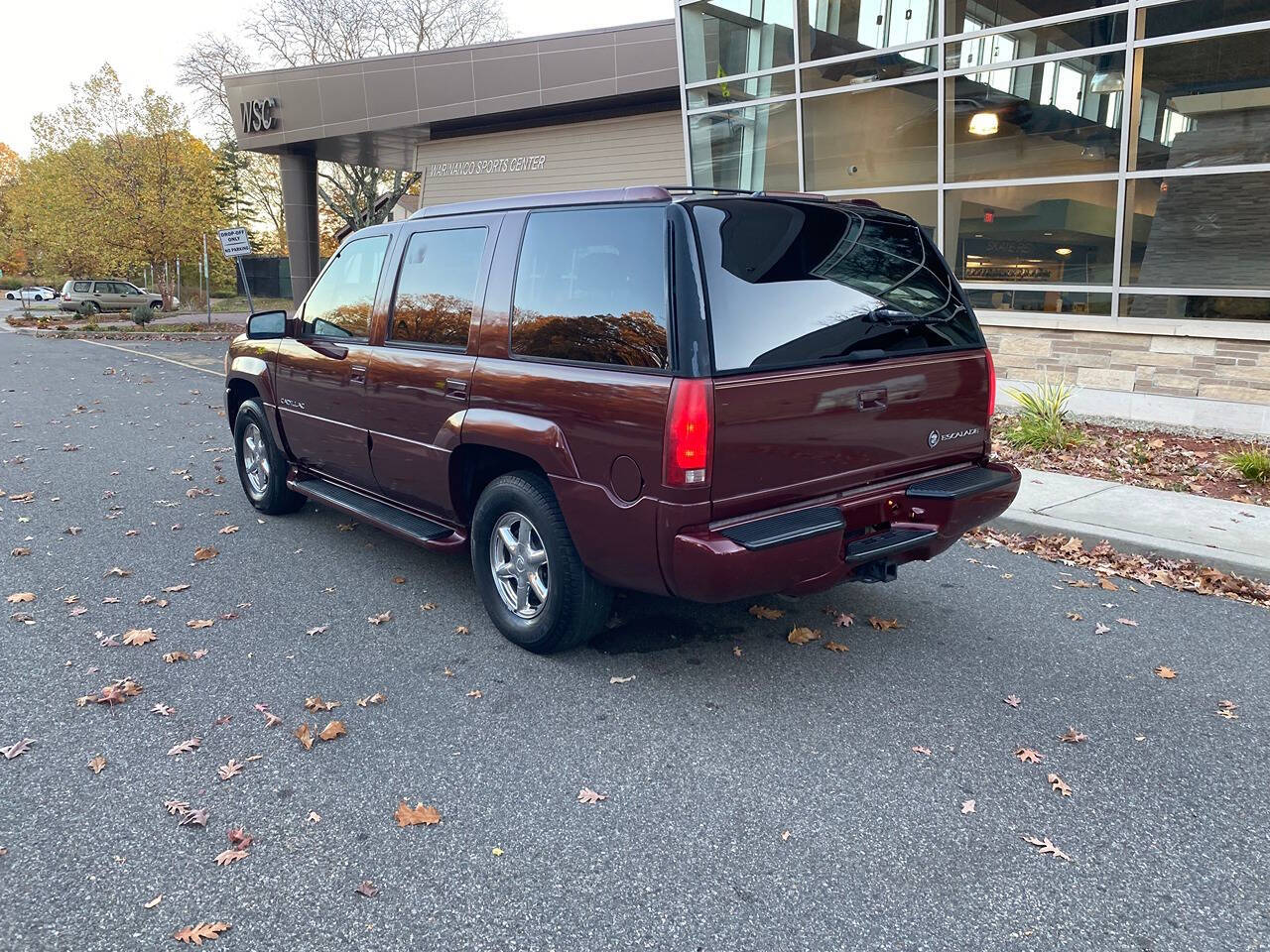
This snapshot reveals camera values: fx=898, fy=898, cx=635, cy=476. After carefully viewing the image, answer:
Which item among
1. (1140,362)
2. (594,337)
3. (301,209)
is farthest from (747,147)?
(301,209)

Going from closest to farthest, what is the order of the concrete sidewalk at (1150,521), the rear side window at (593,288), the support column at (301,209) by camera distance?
the rear side window at (593,288) → the concrete sidewalk at (1150,521) → the support column at (301,209)

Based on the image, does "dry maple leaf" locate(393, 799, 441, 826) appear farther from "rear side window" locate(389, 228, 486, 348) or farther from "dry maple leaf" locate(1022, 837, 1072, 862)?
"rear side window" locate(389, 228, 486, 348)

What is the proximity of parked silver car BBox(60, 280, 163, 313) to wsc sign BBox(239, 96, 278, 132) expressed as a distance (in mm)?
15046

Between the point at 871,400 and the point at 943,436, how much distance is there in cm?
61

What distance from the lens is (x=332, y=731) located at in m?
3.54

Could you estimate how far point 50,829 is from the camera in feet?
9.67

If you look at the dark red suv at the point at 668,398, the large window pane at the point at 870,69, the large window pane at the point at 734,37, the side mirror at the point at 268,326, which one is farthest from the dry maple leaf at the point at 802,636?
the large window pane at the point at 734,37

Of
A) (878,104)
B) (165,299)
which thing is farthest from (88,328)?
(878,104)

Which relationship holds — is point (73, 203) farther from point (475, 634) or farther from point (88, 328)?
point (475, 634)

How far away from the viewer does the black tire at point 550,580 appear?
12.9ft

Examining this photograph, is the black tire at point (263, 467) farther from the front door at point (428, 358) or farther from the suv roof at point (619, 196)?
the suv roof at point (619, 196)

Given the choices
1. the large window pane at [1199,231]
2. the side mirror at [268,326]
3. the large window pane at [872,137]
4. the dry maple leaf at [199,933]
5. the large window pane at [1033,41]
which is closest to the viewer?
the dry maple leaf at [199,933]

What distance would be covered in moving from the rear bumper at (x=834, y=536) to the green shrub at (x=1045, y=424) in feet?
15.4

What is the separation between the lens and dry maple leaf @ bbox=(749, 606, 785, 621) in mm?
4757
